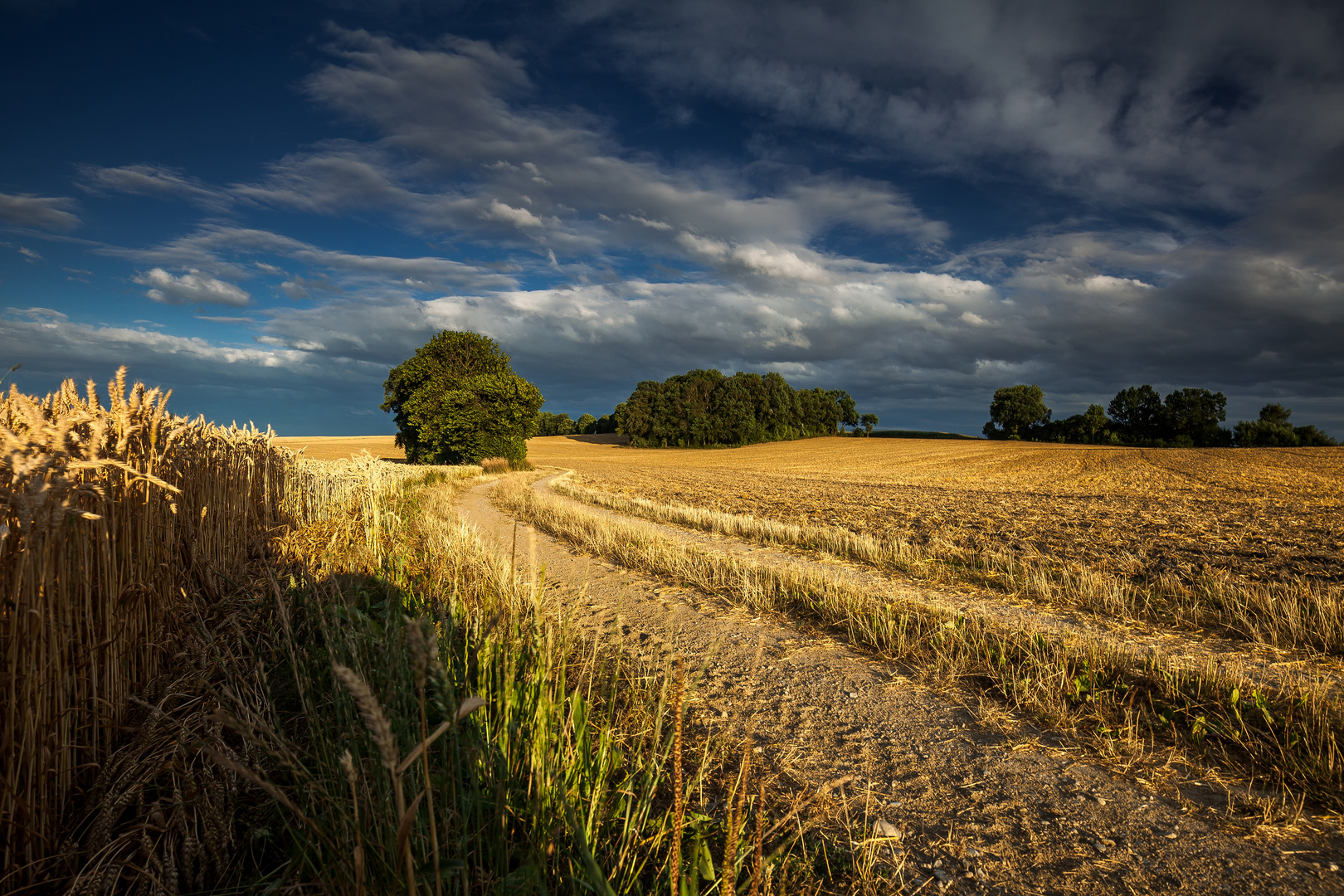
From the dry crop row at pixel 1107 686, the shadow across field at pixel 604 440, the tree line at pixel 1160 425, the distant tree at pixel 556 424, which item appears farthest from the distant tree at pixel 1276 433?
the distant tree at pixel 556 424

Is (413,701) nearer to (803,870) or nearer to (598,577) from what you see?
(803,870)

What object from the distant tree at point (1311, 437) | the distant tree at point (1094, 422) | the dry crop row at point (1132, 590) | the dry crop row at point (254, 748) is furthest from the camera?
the distant tree at point (1094, 422)

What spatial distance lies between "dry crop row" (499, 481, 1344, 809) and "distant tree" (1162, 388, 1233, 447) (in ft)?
301

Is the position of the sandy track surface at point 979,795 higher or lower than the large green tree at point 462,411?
lower

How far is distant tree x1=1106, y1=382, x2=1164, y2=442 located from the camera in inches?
3150

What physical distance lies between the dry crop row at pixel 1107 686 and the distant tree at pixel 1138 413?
92.5m

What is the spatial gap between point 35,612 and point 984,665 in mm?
6404

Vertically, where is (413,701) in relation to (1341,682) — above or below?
above

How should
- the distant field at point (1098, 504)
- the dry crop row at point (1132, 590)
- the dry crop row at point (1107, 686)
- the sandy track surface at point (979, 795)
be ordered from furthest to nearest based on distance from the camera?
1. the distant field at point (1098, 504)
2. the dry crop row at point (1132, 590)
3. the dry crop row at point (1107, 686)
4. the sandy track surface at point (979, 795)

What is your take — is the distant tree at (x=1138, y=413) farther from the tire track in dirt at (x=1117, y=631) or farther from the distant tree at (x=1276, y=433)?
the tire track in dirt at (x=1117, y=631)

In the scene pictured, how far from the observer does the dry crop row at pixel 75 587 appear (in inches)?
90.8

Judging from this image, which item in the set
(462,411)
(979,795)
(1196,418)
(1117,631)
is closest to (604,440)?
(462,411)

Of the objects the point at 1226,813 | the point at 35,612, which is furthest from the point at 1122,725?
the point at 35,612

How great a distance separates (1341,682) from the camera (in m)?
5.05
